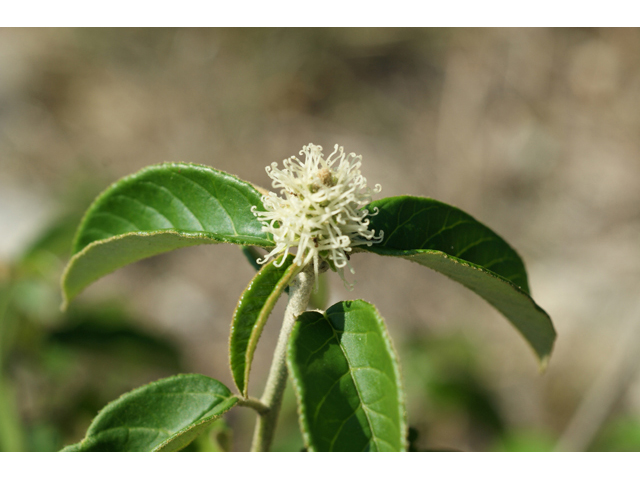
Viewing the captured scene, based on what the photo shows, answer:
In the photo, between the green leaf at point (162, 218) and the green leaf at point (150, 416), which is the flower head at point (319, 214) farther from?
the green leaf at point (150, 416)

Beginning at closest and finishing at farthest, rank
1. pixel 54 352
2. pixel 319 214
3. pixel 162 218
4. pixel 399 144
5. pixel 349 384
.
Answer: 1. pixel 349 384
2. pixel 319 214
3. pixel 162 218
4. pixel 54 352
5. pixel 399 144

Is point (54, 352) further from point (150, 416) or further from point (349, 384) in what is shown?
point (349, 384)

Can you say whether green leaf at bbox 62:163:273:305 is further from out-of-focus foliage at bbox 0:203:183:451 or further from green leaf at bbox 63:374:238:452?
out-of-focus foliage at bbox 0:203:183:451

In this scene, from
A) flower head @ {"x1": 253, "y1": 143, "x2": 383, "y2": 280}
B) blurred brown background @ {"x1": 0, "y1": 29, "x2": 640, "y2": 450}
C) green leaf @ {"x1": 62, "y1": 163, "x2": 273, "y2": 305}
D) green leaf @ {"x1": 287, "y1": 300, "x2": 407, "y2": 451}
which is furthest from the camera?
blurred brown background @ {"x1": 0, "y1": 29, "x2": 640, "y2": 450}

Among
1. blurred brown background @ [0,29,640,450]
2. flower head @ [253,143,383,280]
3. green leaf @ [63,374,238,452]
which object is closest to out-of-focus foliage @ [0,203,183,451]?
green leaf @ [63,374,238,452]

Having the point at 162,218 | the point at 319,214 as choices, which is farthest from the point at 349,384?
the point at 162,218
